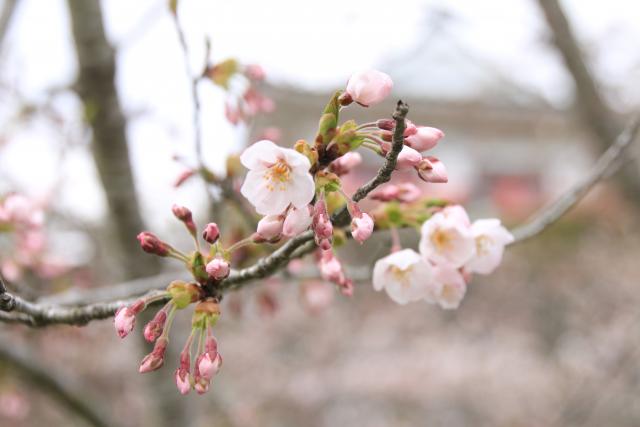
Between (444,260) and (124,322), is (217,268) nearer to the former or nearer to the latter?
(124,322)

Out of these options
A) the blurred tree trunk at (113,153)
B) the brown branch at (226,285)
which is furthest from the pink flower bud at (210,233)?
the blurred tree trunk at (113,153)

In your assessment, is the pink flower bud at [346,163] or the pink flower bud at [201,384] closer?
the pink flower bud at [201,384]

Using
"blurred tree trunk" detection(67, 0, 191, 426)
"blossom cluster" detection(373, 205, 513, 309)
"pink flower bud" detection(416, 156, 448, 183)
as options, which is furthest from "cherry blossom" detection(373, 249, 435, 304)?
"blurred tree trunk" detection(67, 0, 191, 426)

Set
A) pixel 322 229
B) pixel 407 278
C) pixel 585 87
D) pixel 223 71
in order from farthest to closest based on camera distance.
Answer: pixel 585 87 → pixel 223 71 → pixel 407 278 → pixel 322 229

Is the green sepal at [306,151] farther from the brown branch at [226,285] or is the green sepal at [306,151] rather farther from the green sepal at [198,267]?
the green sepal at [198,267]

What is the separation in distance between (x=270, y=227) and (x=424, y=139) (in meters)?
0.30

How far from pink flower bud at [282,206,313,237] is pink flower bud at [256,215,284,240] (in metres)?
0.03

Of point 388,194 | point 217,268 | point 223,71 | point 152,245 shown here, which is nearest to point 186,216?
point 152,245

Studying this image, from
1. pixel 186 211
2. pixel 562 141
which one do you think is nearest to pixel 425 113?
pixel 562 141

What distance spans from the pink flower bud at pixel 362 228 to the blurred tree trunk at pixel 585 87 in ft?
9.40

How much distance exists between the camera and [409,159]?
0.97 m

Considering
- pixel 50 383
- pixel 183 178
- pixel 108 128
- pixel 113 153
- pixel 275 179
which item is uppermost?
pixel 275 179

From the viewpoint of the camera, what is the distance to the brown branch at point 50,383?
7.84ft

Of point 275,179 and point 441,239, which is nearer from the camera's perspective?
point 275,179
